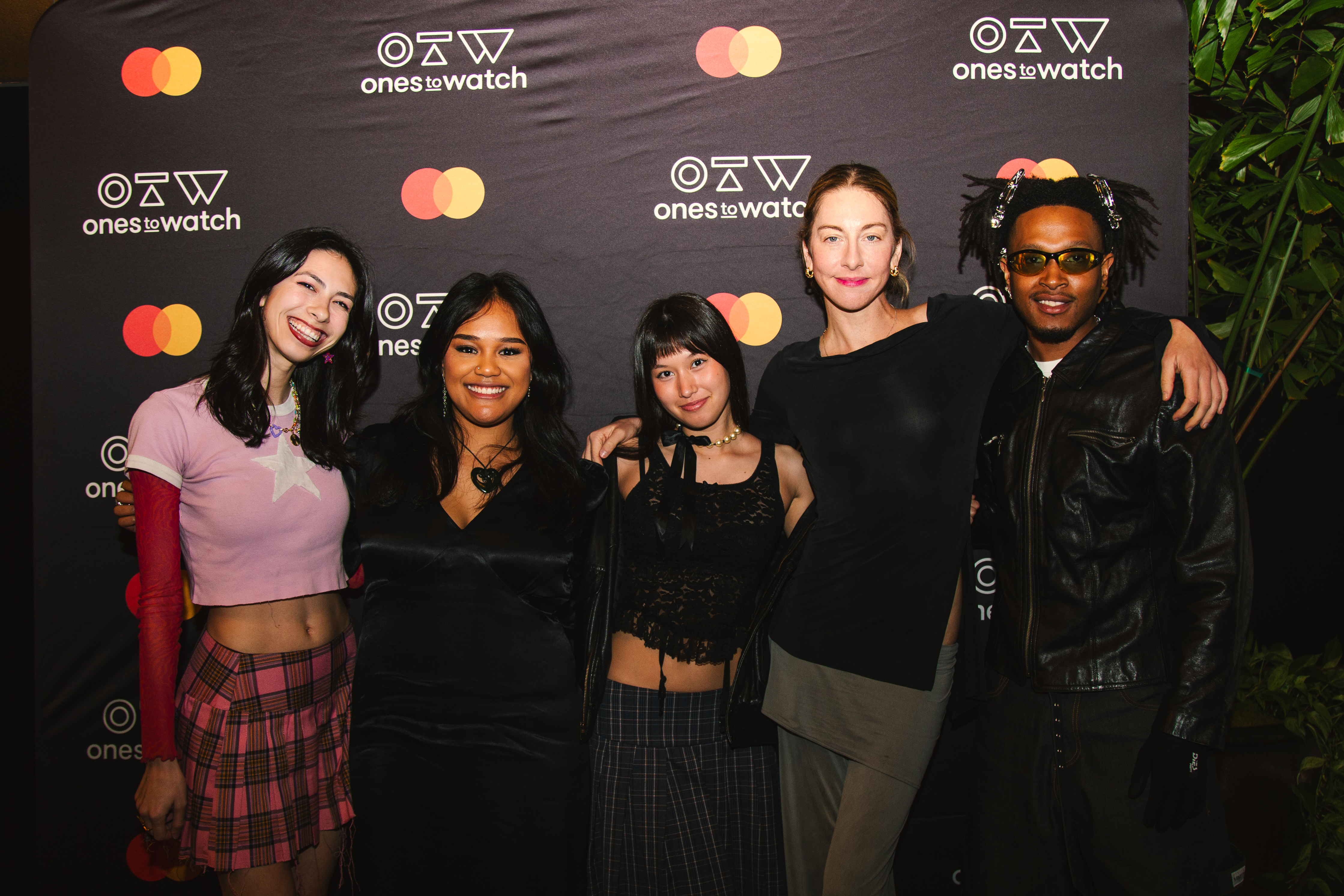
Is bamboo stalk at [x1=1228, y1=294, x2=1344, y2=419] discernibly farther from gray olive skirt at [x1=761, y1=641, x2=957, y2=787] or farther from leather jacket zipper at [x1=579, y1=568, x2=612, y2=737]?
leather jacket zipper at [x1=579, y1=568, x2=612, y2=737]

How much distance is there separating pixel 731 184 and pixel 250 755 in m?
2.36

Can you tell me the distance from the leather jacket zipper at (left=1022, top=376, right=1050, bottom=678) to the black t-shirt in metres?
0.15

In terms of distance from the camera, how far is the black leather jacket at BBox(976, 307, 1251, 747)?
161cm

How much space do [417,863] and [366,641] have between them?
0.62 metres

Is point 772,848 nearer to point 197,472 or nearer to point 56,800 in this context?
point 197,472

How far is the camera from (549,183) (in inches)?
103

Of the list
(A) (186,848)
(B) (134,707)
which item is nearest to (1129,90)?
(A) (186,848)

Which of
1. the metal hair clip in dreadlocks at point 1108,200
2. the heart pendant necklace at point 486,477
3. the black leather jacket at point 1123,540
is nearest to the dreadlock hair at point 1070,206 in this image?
the metal hair clip in dreadlocks at point 1108,200

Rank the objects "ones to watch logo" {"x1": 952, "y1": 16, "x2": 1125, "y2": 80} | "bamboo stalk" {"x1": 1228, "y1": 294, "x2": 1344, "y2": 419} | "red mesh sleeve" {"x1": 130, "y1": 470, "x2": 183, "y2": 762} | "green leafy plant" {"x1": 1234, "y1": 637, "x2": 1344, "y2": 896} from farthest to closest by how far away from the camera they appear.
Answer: "ones to watch logo" {"x1": 952, "y1": 16, "x2": 1125, "y2": 80} → "bamboo stalk" {"x1": 1228, "y1": 294, "x2": 1344, "y2": 419} → "green leafy plant" {"x1": 1234, "y1": 637, "x2": 1344, "y2": 896} → "red mesh sleeve" {"x1": 130, "y1": 470, "x2": 183, "y2": 762}

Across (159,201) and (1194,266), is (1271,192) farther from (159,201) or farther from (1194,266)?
(159,201)

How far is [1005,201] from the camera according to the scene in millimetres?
1986

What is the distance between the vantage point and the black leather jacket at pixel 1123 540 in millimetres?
1606

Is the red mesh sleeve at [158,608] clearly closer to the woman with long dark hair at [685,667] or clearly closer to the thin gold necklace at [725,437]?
the woman with long dark hair at [685,667]

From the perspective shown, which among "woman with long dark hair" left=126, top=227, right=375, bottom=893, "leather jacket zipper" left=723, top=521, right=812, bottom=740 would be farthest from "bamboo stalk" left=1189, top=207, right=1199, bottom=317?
"woman with long dark hair" left=126, top=227, right=375, bottom=893
